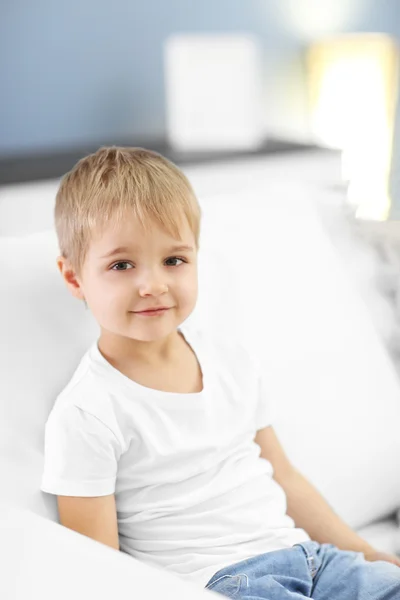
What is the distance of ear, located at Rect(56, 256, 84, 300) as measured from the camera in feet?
3.61

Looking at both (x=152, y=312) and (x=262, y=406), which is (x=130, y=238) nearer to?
(x=152, y=312)

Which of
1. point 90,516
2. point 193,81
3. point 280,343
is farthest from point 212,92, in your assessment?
point 90,516

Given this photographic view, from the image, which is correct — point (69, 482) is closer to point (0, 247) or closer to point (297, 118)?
point (0, 247)

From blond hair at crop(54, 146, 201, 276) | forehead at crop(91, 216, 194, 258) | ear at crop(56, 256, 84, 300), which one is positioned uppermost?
blond hair at crop(54, 146, 201, 276)

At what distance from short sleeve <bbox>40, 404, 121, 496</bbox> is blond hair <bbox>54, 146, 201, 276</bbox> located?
0.63ft

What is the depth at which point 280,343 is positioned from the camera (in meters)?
1.31

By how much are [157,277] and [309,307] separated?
0.40 m

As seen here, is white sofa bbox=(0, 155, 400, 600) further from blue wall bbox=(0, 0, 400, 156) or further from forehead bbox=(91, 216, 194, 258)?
blue wall bbox=(0, 0, 400, 156)

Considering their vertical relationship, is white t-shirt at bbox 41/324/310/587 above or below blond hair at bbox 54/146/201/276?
below

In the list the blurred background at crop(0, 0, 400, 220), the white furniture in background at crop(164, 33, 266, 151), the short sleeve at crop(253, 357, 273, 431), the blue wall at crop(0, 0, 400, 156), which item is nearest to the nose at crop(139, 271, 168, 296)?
the short sleeve at crop(253, 357, 273, 431)

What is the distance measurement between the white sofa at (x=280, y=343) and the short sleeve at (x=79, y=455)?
0.04 m

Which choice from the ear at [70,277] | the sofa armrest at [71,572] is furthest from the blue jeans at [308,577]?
the ear at [70,277]

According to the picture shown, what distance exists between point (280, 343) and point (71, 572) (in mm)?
632

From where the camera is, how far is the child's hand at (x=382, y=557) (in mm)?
1178
